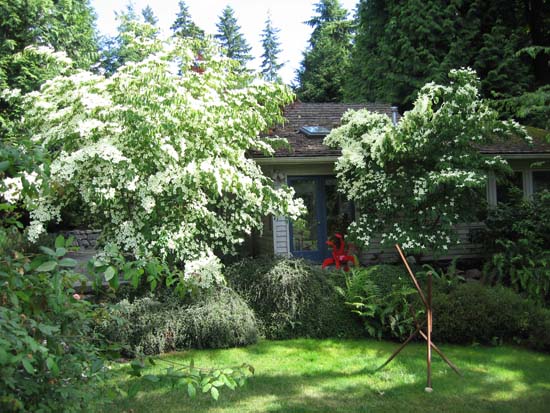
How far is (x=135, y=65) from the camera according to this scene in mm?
6836

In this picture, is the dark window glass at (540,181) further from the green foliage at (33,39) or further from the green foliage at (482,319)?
the green foliage at (33,39)

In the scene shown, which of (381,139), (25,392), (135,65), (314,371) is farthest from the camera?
(381,139)

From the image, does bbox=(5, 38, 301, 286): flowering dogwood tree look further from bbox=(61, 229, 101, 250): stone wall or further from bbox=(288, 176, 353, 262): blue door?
bbox=(61, 229, 101, 250): stone wall

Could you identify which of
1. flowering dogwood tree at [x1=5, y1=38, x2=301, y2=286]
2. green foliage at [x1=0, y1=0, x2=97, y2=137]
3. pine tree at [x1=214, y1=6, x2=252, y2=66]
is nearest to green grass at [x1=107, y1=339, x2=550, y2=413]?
flowering dogwood tree at [x1=5, y1=38, x2=301, y2=286]

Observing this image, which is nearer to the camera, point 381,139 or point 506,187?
point 381,139

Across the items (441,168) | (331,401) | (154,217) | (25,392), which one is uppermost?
(441,168)

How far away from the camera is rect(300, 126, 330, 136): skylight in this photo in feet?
38.9

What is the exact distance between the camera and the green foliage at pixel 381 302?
24.2 feet

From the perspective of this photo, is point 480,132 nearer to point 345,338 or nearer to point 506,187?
point 506,187

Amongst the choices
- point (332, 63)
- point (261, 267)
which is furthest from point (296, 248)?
point (332, 63)

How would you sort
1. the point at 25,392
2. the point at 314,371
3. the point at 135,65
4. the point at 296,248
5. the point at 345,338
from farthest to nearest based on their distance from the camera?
the point at 296,248 < the point at 345,338 < the point at 135,65 < the point at 314,371 < the point at 25,392

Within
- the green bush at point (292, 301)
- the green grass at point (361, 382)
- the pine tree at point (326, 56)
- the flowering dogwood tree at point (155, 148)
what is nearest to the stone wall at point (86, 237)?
the flowering dogwood tree at point (155, 148)

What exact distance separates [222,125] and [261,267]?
235 cm

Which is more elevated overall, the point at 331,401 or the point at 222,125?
the point at 222,125
